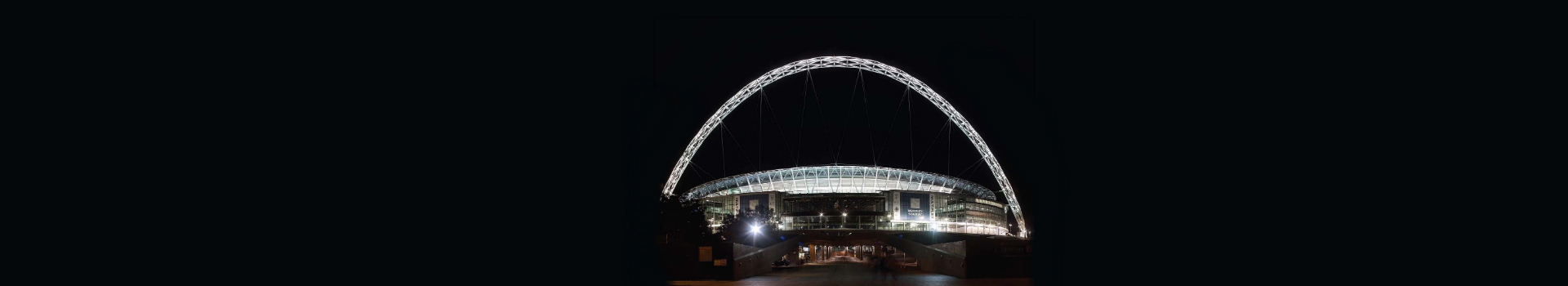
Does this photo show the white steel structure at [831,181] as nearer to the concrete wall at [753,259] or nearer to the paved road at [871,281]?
the concrete wall at [753,259]

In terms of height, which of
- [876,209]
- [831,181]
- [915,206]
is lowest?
[876,209]

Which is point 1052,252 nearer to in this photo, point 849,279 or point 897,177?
point 849,279

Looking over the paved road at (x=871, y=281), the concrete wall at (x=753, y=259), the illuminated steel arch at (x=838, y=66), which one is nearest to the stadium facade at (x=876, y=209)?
the illuminated steel arch at (x=838, y=66)

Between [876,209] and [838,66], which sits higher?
[838,66]

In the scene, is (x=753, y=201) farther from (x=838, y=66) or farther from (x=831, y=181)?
(x=838, y=66)

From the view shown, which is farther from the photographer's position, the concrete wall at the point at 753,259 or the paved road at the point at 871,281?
the concrete wall at the point at 753,259

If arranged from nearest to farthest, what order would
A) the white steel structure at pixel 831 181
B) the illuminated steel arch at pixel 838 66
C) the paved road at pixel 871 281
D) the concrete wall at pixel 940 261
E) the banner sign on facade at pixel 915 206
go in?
the paved road at pixel 871 281
the concrete wall at pixel 940 261
the illuminated steel arch at pixel 838 66
the banner sign on facade at pixel 915 206
the white steel structure at pixel 831 181

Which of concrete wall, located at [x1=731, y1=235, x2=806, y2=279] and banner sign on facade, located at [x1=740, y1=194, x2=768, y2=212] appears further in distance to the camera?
banner sign on facade, located at [x1=740, y1=194, x2=768, y2=212]

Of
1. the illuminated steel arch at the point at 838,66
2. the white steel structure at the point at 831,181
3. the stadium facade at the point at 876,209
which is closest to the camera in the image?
the illuminated steel arch at the point at 838,66

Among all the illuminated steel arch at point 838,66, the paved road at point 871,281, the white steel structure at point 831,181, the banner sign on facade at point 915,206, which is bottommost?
the paved road at point 871,281

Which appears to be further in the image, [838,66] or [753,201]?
[753,201]

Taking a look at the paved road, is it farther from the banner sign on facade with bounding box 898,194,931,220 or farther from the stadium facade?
the banner sign on facade with bounding box 898,194,931,220

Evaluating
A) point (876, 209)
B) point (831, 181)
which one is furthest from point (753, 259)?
point (831, 181)

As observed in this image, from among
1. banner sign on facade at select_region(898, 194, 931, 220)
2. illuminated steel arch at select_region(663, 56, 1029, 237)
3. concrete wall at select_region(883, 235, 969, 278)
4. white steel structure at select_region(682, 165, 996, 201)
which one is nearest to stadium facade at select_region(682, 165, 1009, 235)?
banner sign on facade at select_region(898, 194, 931, 220)
